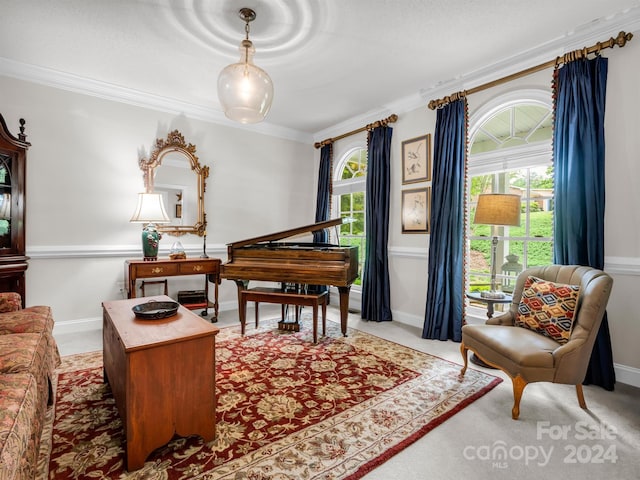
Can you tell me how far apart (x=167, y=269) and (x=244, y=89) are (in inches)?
92.7

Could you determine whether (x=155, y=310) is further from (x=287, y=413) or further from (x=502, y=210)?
(x=502, y=210)

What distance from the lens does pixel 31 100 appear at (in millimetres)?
3363

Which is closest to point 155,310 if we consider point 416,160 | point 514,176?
point 416,160

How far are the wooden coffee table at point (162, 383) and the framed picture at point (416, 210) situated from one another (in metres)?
2.88

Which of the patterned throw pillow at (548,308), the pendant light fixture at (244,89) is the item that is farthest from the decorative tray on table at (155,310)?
the patterned throw pillow at (548,308)

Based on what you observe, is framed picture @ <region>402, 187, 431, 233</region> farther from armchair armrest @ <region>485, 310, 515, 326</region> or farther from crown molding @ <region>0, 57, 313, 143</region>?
crown molding @ <region>0, 57, 313, 143</region>

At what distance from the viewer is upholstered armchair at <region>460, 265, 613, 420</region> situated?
76.8 inches

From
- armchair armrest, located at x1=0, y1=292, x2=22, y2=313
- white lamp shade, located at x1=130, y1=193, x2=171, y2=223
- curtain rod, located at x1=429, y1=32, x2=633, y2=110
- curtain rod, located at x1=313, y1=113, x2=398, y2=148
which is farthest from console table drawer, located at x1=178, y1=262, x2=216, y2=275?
curtain rod, located at x1=429, y1=32, x2=633, y2=110

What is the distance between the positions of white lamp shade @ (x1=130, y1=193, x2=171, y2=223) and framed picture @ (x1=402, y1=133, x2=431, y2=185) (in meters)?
2.96

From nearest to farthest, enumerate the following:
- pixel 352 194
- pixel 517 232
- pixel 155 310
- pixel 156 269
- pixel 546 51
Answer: pixel 155 310 → pixel 546 51 → pixel 517 232 → pixel 156 269 → pixel 352 194

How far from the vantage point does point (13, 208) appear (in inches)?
120

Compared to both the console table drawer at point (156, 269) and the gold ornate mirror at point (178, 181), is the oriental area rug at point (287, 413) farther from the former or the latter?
the gold ornate mirror at point (178, 181)

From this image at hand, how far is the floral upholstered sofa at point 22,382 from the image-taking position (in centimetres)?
107

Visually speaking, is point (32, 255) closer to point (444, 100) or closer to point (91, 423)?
point (91, 423)
